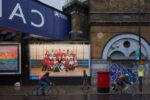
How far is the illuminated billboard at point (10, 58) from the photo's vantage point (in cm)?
5422

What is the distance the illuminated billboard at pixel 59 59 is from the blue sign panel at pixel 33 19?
1498 mm

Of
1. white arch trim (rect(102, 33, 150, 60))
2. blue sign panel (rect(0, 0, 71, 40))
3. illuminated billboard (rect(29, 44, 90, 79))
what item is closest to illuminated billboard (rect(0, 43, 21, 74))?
illuminated billboard (rect(29, 44, 90, 79))

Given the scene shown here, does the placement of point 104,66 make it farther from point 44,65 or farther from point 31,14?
point 31,14

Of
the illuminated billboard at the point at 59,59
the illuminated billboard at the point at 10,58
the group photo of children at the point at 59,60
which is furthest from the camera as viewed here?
the group photo of children at the point at 59,60

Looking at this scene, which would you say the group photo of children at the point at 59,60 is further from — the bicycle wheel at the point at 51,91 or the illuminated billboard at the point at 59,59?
the bicycle wheel at the point at 51,91

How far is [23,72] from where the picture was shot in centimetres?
5494

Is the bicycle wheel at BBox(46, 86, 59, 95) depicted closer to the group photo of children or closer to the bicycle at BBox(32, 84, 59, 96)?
the bicycle at BBox(32, 84, 59, 96)

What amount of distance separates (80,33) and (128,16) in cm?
558

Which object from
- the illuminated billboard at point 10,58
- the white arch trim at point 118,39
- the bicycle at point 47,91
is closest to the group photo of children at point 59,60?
the illuminated billboard at point 10,58

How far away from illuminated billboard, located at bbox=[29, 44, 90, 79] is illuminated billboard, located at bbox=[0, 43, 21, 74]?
58.2 inches

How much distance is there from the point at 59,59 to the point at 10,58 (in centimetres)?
486

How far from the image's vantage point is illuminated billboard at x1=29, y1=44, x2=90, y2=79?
54.9m

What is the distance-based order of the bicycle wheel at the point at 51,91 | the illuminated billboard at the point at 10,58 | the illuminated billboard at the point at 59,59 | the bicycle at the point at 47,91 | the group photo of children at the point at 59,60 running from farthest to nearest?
the group photo of children at the point at 59,60
the illuminated billboard at the point at 59,59
the illuminated billboard at the point at 10,58
the bicycle wheel at the point at 51,91
the bicycle at the point at 47,91

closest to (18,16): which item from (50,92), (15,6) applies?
(15,6)
